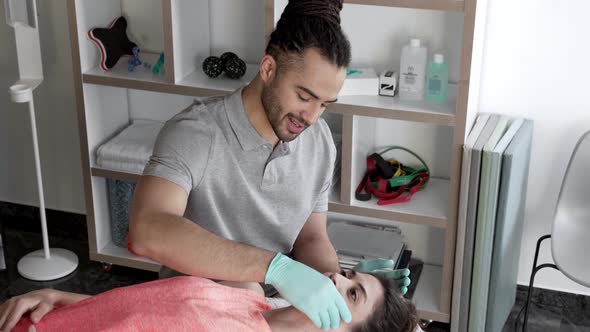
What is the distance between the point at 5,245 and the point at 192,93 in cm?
125

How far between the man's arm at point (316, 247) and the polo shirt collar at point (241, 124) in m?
0.36

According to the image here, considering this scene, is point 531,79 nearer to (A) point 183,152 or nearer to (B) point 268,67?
(B) point 268,67

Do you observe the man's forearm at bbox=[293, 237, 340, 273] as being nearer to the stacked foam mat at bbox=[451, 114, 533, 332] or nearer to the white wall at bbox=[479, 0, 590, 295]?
the stacked foam mat at bbox=[451, 114, 533, 332]

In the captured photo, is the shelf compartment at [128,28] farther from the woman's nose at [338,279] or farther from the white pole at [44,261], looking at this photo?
the woman's nose at [338,279]

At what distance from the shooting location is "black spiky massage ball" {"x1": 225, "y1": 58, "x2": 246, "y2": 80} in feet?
9.73

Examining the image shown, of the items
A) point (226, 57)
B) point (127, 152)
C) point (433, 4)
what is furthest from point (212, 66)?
point (433, 4)

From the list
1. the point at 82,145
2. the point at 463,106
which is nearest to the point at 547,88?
the point at 463,106

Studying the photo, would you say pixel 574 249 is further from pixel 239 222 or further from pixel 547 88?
pixel 239 222

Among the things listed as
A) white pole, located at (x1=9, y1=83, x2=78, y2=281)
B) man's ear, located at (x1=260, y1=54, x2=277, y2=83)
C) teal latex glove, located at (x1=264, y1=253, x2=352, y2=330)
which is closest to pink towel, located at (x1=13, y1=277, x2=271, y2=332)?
teal latex glove, located at (x1=264, y1=253, x2=352, y2=330)

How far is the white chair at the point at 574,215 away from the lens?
2.81 metres

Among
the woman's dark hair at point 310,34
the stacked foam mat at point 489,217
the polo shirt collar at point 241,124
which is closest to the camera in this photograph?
the woman's dark hair at point 310,34

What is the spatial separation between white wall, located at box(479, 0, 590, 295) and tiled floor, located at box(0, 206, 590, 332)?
396 mm

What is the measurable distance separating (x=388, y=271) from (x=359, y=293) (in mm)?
155

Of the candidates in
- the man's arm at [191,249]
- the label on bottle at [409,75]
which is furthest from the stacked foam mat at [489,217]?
the man's arm at [191,249]
